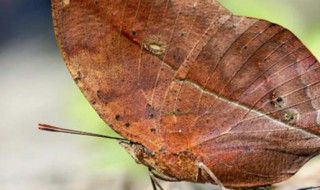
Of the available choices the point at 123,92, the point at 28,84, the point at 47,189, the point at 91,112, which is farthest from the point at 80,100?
the point at 28,84

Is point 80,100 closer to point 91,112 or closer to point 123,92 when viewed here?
point 91,112

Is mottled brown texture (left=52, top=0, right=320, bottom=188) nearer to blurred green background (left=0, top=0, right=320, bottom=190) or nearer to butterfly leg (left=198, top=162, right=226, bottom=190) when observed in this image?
butterfly leg (left=198, top=162, right=226, bottom=190)

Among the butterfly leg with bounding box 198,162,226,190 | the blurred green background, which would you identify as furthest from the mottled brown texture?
the blurred green background

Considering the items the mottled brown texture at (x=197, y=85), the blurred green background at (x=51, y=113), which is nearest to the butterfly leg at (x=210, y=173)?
the mottled brown texture at (x=197, y=85)

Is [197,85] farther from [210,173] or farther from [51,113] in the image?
[51,113]

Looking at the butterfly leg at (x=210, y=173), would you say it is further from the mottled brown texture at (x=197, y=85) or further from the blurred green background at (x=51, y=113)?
the blurred green background at (x=51, y=113)
